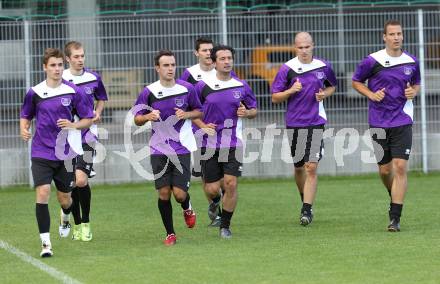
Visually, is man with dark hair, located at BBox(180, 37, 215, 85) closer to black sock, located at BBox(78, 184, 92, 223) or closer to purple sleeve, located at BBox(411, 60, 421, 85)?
black sock, located at BBox(78, 184, 92, 223)

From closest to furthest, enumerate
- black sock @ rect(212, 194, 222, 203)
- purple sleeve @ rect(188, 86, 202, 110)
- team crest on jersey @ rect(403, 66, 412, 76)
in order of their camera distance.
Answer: purple sleeve @ rect(188, 86, 202, 110) < team crest on jersey @ rect(403, 66, 412, 76) < black sock @ rect(212, 194, 222, 203)

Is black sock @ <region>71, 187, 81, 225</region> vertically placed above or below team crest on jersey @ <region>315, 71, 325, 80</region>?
below

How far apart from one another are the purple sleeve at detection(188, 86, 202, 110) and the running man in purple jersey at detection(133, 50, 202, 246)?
2.3 inches

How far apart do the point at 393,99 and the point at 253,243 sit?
8.00ft

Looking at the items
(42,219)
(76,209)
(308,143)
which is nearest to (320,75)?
(308,143)

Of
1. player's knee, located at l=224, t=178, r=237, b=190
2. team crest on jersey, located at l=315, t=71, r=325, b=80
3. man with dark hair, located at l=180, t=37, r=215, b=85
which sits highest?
man with dark hair, located at l=180, t=37, r=215, b=85

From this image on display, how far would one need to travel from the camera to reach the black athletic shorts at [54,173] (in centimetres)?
1054

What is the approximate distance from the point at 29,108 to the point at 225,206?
241 cm

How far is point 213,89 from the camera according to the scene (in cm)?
1190

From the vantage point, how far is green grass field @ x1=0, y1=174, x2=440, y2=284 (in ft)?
29.5

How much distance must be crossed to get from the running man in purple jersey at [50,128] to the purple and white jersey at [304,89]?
2.98 m

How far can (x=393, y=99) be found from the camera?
12102mm

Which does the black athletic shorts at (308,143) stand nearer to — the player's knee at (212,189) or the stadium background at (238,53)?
the player's knee at (212,189)

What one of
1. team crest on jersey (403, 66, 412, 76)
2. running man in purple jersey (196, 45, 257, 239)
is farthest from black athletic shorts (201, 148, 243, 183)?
team crest on jersey (403, 66, 412, 76)
